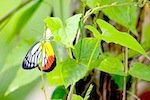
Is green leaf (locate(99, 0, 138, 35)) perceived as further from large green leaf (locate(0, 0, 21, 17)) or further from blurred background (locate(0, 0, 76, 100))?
large green leaf (locate(0, 0, 21, 17))

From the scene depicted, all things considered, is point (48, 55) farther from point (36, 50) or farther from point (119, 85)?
point (119, 85)

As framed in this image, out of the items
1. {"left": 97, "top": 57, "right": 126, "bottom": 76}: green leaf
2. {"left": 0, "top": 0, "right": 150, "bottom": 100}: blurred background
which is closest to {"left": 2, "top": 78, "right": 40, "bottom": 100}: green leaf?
{"left": 0, "top": 0, "right": 150, "bottom": 100}: blurred background

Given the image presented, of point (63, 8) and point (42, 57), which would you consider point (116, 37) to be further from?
point (63, 8)

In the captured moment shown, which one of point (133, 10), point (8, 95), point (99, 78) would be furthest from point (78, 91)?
point (133, 10)

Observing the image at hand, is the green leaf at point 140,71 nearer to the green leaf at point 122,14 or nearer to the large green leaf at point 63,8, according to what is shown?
the green leaf at point 122,14

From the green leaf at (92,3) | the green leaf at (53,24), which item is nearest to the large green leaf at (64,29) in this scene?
the green leaf at (53,24)

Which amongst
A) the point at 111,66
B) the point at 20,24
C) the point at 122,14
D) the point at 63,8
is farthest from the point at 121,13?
the point at 20,24
